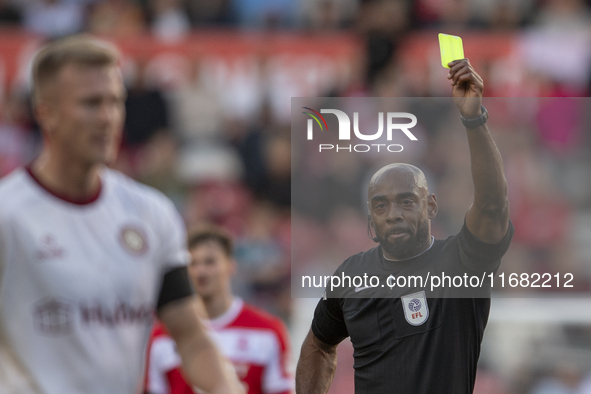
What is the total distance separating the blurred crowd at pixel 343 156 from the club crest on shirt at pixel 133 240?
521 millimetres

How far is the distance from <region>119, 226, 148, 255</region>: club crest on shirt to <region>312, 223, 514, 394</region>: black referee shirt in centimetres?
134

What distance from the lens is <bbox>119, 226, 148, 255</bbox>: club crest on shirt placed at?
269 centimetres

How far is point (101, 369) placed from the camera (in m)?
2.53

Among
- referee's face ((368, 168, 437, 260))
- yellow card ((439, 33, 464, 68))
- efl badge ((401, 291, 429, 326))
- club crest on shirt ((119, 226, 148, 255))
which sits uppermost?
yellow card ((439, 33, 464, 68))

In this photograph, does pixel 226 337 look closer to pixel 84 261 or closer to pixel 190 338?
pixel 190 338

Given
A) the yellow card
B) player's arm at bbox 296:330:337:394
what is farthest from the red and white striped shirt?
the yellow card

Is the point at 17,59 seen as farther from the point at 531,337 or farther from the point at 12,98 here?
the point at 531,337

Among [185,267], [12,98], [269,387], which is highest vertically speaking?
[12,98]

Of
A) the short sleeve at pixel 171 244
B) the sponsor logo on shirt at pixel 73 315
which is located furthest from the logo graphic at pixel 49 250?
the short sleeve at pixel 171 244

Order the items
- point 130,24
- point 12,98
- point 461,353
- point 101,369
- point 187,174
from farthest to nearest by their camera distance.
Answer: point 130,24 → point 12,98 → point 187,174 → point 101,369 → point 461,353

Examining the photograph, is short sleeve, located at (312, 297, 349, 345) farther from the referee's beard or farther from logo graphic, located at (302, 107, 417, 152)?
logo graphic, located at (302, 107, 417, 152)

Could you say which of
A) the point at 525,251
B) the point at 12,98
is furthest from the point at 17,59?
the point at 525,251

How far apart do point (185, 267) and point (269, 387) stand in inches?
81.0

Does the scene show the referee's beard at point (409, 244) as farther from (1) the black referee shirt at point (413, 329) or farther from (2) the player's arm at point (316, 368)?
(2) the player's arm at point (316, 368)
